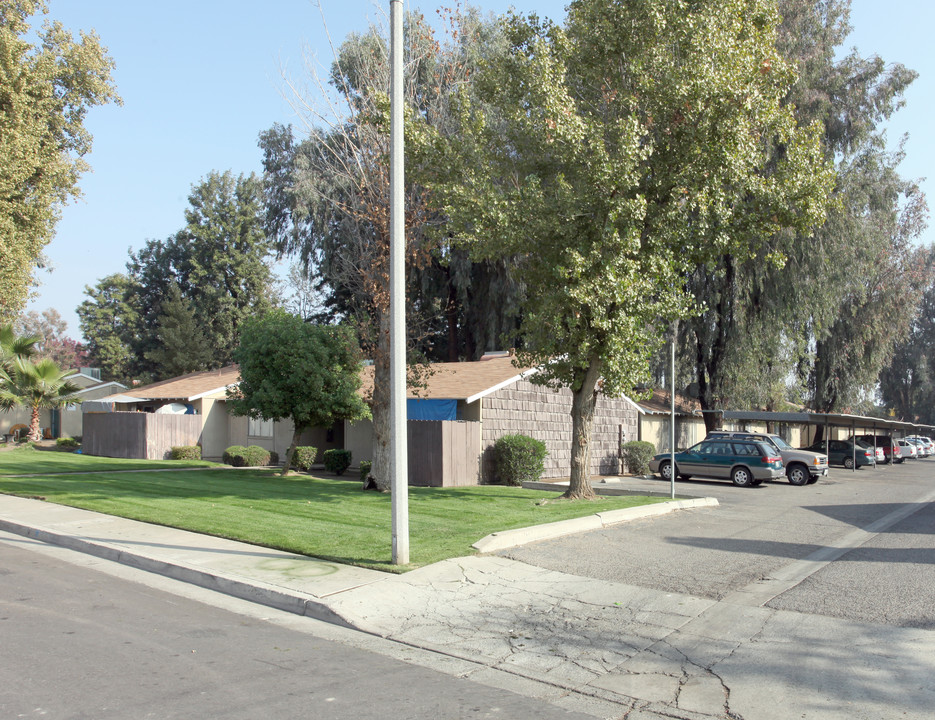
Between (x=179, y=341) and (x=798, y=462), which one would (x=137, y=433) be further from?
(x=798, y=462)

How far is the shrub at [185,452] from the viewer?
28.2 meters

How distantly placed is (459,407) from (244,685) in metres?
17.3

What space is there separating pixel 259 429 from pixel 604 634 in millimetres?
24497

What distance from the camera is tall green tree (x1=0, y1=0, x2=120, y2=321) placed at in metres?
19.6

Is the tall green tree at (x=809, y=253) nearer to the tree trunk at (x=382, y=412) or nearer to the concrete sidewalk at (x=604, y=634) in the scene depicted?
the tree trunk at (x=382, y=412)

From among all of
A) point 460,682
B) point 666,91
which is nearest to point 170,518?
point 460,682

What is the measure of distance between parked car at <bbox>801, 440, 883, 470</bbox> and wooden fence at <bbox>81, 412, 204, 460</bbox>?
30606 mm

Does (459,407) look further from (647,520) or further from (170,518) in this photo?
(170,518)

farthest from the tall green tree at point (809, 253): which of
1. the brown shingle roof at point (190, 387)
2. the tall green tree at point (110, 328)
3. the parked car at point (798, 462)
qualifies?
the tall green tree at point (110, 328)

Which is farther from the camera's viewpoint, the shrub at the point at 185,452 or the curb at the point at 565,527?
the shrub at the point at 185,452

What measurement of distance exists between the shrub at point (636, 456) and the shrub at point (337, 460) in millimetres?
10786

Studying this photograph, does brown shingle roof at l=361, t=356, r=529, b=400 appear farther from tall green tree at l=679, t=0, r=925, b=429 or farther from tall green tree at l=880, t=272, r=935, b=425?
tall green tree at l=880, t=272, r=935, b=425

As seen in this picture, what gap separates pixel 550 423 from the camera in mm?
25266

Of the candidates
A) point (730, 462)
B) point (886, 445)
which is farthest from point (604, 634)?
point (886, 445)
